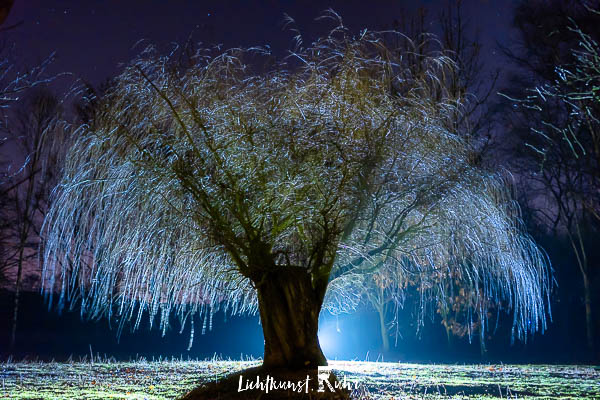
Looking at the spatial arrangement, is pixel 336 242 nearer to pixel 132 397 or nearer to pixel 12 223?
pixel 132 397

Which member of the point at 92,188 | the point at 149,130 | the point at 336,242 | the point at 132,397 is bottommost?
the point at 132,397

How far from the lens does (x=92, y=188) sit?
18.9ft

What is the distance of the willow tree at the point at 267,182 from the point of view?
5484mm

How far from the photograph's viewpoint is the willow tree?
548 cm

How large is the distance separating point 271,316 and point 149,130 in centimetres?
243

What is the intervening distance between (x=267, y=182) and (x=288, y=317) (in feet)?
4.87

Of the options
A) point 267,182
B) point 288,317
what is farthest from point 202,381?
point 267,182

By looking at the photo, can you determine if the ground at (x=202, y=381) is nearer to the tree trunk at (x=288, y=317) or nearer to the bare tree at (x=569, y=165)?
the tree trunk at (x=288, y=317)

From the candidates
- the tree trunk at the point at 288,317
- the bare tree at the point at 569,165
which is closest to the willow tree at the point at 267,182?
the tree trunk at the point at 288,317

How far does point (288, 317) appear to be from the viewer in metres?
5.64

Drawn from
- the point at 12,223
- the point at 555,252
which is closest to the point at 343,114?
the point at 12,223

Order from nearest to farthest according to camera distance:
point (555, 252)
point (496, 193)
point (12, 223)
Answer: point (496, 193) < point (12, 223) < point (555, 252)

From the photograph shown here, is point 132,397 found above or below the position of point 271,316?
below

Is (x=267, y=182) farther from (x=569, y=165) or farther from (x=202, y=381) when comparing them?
(x=569, y=165)
